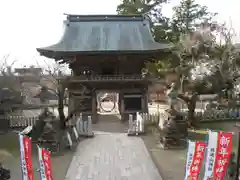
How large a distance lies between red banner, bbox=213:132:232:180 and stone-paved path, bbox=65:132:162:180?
119 inches

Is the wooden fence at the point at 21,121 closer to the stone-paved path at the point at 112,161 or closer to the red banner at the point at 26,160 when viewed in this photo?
the stone-paved path at the point at 112,161

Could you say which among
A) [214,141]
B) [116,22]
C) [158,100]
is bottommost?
[158,100]

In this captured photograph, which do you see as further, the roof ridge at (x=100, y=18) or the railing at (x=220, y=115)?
the roof ridge at (x=100, y=18)

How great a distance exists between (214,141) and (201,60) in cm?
1880

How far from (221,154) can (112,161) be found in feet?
19.6

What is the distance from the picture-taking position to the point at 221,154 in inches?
339

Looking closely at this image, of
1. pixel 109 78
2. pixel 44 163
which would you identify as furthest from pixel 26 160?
pixel 109 78

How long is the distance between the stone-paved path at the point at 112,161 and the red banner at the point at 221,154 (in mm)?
3030

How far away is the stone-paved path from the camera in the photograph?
1131 centimetres

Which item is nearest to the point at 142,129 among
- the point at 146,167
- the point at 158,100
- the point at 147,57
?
the point at 146,167

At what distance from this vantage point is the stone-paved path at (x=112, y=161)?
11312mm

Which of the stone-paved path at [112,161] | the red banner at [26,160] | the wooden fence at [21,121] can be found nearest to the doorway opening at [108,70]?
the wooden fence at [21,121]

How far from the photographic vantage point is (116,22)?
25953 mm

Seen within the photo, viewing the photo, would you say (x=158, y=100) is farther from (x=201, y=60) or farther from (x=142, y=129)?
(x=142, y=129)
